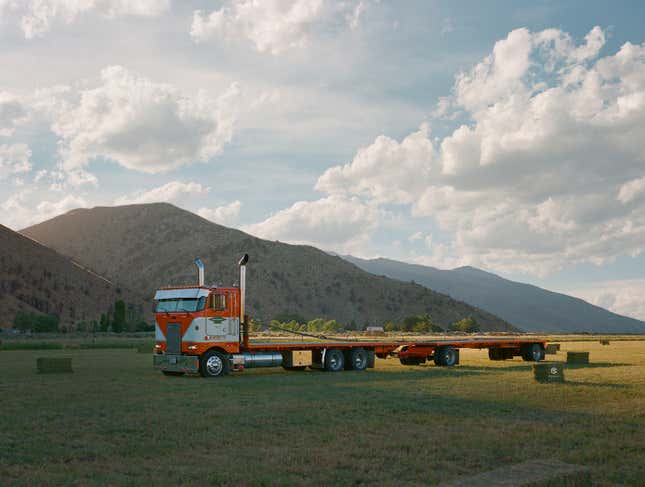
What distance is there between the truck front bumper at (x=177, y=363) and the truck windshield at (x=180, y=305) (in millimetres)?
1831

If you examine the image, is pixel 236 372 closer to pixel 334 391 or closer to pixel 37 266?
pixel 334 391

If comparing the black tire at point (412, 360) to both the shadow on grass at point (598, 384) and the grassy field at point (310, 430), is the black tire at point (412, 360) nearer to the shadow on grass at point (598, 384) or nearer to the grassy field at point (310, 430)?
the grassy field at point (310, 430)

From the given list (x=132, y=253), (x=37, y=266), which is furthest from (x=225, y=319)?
(x=132, y=253)

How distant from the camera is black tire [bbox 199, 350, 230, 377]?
27.9 metres

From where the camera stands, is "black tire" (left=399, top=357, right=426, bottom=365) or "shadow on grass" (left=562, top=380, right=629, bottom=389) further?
"black tire" (left=399, top=357, right=426, bottom=365)

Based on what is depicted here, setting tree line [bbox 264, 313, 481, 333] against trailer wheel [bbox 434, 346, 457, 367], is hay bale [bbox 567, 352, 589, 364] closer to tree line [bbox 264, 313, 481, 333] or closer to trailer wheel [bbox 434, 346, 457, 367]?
trailer wheel [bbox 434, 346, 457, 367]

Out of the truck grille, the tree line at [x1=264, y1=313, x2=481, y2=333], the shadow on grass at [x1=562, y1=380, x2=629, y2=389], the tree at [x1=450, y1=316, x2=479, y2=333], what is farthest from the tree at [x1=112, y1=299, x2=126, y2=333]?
the shadow on grass at [x1=562, y1=380, x2=629, y2=389]

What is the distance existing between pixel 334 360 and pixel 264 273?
11960cm

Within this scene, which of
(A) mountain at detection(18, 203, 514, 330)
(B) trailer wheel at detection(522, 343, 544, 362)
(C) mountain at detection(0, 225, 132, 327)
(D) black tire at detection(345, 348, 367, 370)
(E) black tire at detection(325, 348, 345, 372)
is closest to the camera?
(E) black tire at detection(325, 348, 345, 372)

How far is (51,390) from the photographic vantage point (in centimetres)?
2270

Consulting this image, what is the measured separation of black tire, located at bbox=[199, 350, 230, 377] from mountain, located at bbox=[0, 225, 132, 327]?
9289cm

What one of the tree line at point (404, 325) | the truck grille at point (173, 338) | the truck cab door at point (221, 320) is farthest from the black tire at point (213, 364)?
the tree line at point (404, 325)

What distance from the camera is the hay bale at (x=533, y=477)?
8.60 m

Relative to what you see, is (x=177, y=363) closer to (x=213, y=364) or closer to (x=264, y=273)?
(x=213, y=364)
